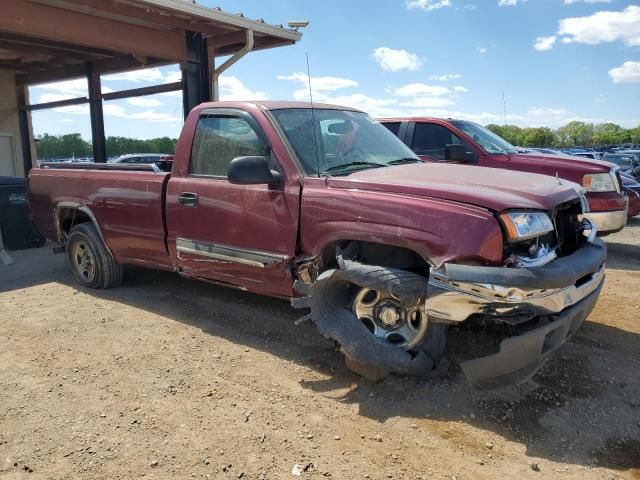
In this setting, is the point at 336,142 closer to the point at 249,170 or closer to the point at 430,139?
the point at 249,170

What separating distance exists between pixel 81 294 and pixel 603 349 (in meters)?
5.16

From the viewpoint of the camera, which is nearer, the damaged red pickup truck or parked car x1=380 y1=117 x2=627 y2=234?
the damaged red pickup truck

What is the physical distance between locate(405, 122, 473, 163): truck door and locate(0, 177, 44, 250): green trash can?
21.5 feet

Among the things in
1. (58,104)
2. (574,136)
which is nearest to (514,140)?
(574,136)

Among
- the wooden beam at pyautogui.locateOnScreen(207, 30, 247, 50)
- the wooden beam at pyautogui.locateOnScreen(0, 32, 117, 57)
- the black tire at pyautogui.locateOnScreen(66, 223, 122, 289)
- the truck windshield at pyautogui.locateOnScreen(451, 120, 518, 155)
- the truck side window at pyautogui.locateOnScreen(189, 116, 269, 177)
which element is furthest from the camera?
the wooden beam at pyautogui.locateOnScreen(0, 32, 117, 57)

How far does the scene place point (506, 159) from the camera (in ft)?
24.2

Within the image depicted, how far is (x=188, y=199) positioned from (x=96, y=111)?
31.0 feet

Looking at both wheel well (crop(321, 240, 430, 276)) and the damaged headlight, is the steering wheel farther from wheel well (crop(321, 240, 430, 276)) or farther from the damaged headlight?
the damaged headlight

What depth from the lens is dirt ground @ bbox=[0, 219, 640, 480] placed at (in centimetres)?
273

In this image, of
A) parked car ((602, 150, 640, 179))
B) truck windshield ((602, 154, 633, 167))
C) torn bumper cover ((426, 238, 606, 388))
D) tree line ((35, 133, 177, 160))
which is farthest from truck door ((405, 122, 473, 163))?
tree line ((35, 133, 177, 160))

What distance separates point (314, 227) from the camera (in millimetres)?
3713

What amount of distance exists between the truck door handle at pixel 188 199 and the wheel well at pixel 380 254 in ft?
4.62

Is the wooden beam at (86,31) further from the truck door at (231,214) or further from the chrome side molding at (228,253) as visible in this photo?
the chrome side molding at (228,253)

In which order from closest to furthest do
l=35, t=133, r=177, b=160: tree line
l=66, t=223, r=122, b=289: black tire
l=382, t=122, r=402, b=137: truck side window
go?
l=66, t=223, r=122, b=289: black tire < l=382, t=122, r=402, b=137: truck side window < l=35, t=133, r=177, b=160: tree line
